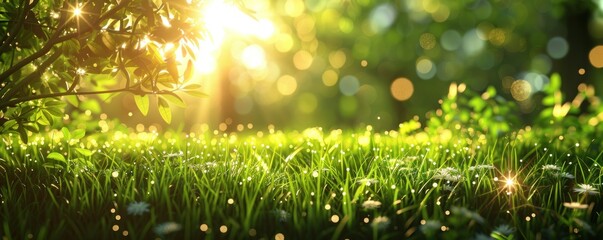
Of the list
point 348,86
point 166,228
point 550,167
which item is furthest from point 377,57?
point 166,228

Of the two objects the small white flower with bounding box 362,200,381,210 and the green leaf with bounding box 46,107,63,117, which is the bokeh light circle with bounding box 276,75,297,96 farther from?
the small white flower with bounding box 362,200,381,210

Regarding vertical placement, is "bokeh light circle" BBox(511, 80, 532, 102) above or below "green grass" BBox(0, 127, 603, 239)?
above

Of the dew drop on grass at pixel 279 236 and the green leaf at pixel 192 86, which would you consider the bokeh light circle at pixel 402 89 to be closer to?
the green leaf at pixel 192 86

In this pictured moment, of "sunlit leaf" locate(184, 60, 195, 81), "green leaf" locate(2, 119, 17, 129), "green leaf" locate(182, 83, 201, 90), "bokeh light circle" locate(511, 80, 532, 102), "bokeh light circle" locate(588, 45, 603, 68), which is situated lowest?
"green leaf" locate(2, 119, 17, 129)

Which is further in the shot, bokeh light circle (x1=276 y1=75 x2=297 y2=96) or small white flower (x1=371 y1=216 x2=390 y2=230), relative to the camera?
bokeh light circle (x1=276 y1=75 x2=297 y2=96)

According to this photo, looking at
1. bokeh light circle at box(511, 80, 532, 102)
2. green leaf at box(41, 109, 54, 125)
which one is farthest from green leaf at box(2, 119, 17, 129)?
bokeh light circle at box(511, 80, 532, 102)

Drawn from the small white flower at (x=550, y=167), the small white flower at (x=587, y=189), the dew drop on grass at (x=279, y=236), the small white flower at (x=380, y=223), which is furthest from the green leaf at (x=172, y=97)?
the small white flower at (x=587, y=189)

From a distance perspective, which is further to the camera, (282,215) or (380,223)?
(282,215)

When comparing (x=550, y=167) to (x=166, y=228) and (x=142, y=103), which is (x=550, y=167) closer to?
(x=166, y=228)
